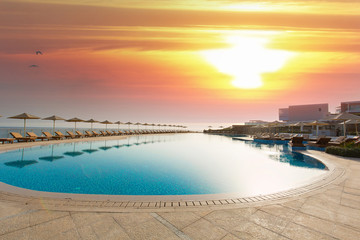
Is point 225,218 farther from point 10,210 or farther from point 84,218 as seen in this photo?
point 10,210

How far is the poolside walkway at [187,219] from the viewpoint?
8.00 ft

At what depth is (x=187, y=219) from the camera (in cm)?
286

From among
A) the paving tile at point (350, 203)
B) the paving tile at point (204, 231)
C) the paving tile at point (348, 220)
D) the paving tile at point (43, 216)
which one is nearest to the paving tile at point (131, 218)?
the paving tile at point (204, 231)

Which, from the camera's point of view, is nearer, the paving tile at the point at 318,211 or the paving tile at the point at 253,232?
the paving tile at the point at 253,232

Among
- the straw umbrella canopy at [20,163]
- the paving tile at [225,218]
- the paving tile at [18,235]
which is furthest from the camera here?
the straw umbrella canopy at [20,163]

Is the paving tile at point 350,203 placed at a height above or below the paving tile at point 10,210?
below

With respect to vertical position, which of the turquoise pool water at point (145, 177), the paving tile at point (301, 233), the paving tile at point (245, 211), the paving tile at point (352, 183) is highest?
the paving tile at point (301, 233)

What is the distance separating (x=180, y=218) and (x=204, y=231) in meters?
0.49

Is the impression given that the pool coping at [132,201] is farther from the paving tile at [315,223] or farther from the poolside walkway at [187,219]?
the paving tile at [315,223]

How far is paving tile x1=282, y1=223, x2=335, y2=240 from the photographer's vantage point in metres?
2.39

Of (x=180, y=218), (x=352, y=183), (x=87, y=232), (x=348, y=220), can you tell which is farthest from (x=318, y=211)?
(x=87, y=232)

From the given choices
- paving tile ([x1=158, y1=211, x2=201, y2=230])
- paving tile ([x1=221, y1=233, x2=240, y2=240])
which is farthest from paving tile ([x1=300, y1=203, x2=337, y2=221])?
paving tile ([x1=158, y1=211, x2=201, y2=230])

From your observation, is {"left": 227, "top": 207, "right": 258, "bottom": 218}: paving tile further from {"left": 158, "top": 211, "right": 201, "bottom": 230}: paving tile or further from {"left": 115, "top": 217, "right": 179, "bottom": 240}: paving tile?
{"left": 115, "top": 217, "right": 179, "bottom": 240}: paving tile

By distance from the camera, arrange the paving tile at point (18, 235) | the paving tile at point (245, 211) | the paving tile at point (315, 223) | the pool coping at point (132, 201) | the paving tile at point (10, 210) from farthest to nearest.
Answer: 1. the pool coping at point (132, 201)
2. the paving tile at point (245, 211)
3. the paving tile at point (10, 210)
4. the paving tile at point (315, 223)
5. the paving tile at point (18, 235)
